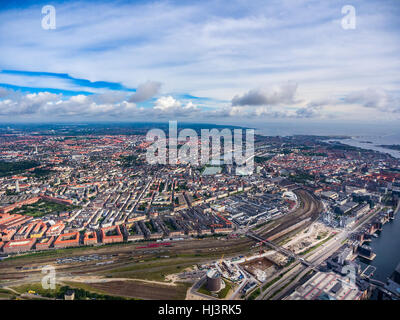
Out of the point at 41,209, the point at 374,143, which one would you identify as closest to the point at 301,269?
the point at 41,209

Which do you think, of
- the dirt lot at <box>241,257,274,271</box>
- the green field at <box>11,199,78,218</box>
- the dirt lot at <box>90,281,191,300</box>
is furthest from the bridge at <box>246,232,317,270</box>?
the green field at <box>11,199,78,218</box>

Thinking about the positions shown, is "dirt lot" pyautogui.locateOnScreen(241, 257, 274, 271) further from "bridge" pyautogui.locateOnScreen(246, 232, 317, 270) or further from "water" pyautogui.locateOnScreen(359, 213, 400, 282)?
"water" pyautogui.locateOnScreen(359, 213, 400, 282)

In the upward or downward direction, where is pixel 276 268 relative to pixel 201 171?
downward

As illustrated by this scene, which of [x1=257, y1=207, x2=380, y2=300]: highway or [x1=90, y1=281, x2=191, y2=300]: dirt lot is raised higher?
[x1=257, y1=207, x2=380, y2=300]: highway

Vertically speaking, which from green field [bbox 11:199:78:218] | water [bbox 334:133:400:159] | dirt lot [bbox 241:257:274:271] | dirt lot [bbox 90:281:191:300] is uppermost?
water [bbox 334:133:400:159]

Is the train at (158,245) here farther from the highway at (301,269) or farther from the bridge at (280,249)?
the highway at (301,269)
